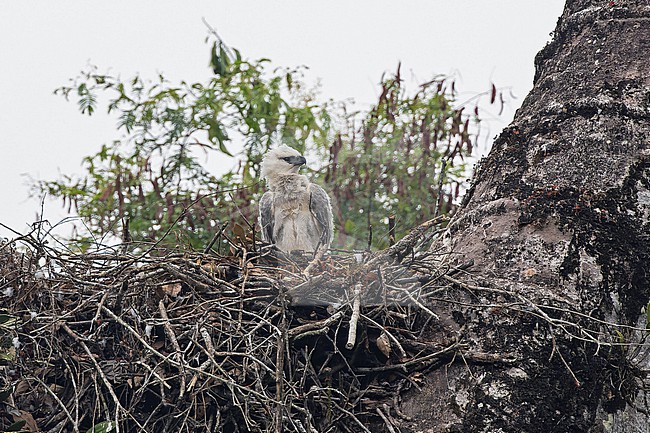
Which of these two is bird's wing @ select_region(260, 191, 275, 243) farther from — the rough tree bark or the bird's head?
the rough tree bark

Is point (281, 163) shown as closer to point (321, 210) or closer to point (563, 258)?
point (321, 210)

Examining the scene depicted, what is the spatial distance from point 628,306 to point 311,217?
371cm

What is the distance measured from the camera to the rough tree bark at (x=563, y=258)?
368cm

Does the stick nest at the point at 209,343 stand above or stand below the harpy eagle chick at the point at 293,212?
Answer: below

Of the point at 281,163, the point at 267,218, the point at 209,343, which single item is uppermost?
the point at 281,163

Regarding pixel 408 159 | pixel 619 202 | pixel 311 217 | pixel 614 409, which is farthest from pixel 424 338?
pixel 408 159

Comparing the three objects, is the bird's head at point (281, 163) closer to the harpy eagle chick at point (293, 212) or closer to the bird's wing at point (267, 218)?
the harpy eagle chick at point (293, 212)

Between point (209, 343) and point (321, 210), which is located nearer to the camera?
point (209, 343)

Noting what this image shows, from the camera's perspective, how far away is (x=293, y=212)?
7.21 m

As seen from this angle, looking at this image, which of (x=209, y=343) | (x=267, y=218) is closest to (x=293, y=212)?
(x=267, y=218)

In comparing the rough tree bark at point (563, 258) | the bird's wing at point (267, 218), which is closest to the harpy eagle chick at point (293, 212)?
the bird's wing at point (267, 218)

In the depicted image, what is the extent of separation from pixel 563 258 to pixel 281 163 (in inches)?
150

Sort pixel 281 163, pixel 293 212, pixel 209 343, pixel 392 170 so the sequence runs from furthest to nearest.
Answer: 1. pixel 392 170
2. pixel 281 163
3. pixel 293 212
4. pixel 209 343

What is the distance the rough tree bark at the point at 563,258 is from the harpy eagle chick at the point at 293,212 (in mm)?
2741
